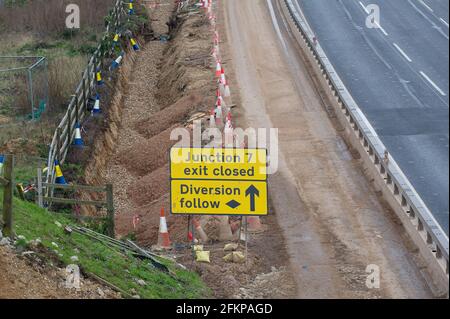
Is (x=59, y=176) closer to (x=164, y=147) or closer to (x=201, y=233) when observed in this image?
(x=201, y=233)

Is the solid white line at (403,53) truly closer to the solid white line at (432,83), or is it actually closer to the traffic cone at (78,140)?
the solid white line at (432,83)

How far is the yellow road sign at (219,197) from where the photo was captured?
658 inches

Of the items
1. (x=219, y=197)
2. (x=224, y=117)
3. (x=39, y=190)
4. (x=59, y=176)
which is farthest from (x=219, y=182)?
(x=224, y=117)

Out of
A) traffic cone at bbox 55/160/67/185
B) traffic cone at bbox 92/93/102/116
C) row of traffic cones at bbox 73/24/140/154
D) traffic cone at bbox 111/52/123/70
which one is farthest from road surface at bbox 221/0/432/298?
traffic cone at bbox 55/160/67/185

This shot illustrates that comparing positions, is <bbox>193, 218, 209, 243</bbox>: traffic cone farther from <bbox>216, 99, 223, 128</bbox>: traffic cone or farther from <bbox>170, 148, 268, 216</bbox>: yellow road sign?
<bbox>216, 99, 223, 128</bbox>: traffic cone

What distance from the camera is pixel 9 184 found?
1495cm

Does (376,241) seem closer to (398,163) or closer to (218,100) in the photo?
(398,163)

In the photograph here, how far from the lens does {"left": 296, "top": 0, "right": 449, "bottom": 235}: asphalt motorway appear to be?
74.2 ft

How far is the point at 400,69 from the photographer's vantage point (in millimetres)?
32719

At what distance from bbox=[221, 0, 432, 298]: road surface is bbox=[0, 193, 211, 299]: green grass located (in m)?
2.11

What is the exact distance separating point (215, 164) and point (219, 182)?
1.11ft

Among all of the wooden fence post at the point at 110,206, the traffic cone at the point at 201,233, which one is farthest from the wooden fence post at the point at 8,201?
the traffic cone at the point at 201,233

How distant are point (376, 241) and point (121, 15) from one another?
25.9 metres

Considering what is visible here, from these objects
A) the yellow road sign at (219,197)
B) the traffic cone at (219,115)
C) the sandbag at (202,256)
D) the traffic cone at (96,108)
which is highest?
the yellow road sign at (219,197)
